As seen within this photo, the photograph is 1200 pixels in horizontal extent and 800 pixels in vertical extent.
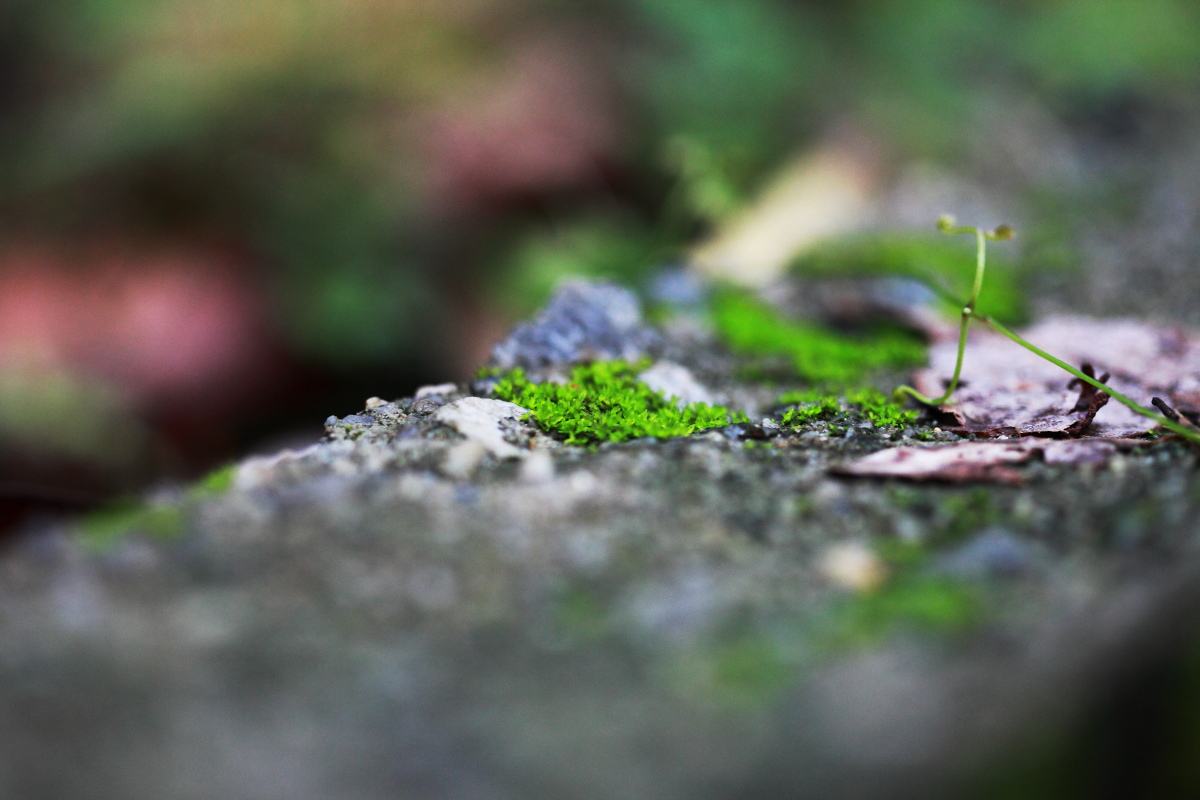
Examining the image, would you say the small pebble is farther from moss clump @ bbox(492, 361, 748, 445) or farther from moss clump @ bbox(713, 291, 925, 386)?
moss clump @ bbox(713, 291, 925, 386)

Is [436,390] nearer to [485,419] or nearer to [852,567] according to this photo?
[485,419]

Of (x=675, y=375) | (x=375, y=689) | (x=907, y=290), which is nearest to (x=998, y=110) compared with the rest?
(x=907, y=290)

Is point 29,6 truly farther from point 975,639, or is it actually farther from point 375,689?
point 975,639

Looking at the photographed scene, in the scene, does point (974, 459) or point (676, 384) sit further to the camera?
point (676, 384)

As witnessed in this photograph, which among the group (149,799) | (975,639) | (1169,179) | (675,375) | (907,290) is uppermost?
(1169,179)

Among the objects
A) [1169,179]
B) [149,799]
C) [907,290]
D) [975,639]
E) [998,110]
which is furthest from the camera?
[998,110]

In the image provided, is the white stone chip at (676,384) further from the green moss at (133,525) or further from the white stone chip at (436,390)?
the green moss at (133,525)

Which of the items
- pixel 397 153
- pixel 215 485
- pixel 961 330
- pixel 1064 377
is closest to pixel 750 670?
pixel 215 485
